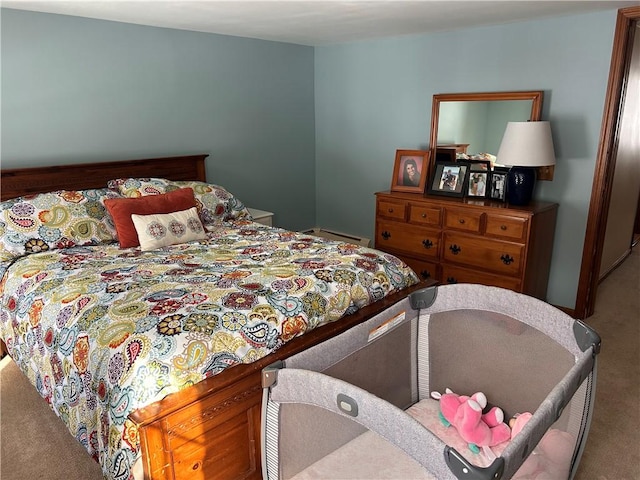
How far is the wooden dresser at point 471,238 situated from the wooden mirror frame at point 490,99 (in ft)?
0.84

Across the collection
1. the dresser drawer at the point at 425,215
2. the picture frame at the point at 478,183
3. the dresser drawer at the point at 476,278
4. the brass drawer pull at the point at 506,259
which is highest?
the picture frame at the point at 478,183

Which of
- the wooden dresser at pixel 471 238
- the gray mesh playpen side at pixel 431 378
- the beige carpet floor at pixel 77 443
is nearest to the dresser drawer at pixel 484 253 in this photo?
the wooden dresser at pixel 471 238

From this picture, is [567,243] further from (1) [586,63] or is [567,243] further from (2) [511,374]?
(2) [511,374]

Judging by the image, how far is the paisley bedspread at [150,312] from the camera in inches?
65.2

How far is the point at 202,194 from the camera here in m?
3.39

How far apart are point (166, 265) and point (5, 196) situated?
1325 millimetres

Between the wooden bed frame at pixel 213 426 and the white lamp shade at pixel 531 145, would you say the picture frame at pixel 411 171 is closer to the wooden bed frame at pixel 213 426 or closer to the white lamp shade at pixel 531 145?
the white lamp shade at pixel 531 145

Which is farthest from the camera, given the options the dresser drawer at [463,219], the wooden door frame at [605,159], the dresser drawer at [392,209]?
the dresser drawer at [392,209]

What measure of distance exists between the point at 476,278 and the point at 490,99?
4.21ft

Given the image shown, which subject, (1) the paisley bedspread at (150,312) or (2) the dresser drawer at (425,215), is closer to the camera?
(1) the paisley bedspread at (150,312)

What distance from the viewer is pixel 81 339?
185cm

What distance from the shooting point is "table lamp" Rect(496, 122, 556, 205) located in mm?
3160

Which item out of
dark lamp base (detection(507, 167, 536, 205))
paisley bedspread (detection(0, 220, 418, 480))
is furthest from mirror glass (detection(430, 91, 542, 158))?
paisley bedspread (detection(0, 220, 418, 480))

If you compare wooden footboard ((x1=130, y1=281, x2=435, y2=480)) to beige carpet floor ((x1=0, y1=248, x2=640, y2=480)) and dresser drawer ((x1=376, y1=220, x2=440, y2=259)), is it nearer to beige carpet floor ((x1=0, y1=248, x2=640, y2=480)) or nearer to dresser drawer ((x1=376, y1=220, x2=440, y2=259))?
beige carpet floor ((x1=0, y1=248, x2=640, y2=480))
